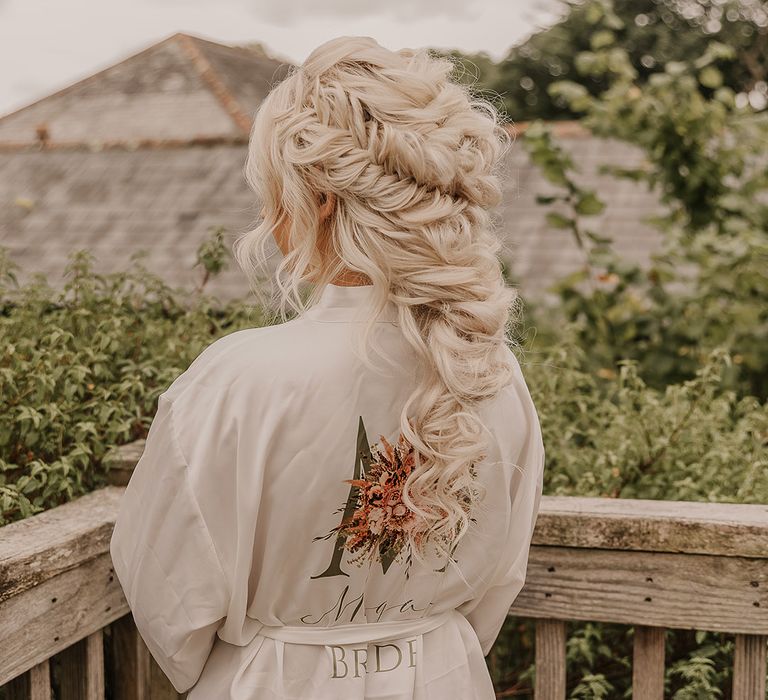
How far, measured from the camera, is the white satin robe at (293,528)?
1.43 m

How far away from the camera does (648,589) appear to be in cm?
191

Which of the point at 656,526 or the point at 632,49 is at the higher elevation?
the point at 656,526

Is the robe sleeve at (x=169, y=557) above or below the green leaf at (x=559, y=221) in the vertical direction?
above

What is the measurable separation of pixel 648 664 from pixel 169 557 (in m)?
1.05

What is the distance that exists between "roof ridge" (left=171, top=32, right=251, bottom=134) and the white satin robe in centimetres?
1525

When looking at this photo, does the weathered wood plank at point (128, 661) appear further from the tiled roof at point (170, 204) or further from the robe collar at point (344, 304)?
the tiled roof at point (170, 204)

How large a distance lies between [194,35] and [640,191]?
1612cm

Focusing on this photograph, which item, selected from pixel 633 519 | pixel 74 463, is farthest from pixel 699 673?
pixel 74 463

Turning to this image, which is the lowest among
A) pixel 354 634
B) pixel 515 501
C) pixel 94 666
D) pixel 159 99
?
pixel 159 99

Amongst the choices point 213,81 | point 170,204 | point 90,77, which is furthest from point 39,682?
point 90,77

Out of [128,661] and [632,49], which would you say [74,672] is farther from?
[632,49]

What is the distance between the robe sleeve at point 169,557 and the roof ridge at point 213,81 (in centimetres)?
1525

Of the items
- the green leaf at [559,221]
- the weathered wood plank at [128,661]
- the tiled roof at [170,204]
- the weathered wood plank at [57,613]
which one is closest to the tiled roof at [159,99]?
the tiled roof at [170,204]

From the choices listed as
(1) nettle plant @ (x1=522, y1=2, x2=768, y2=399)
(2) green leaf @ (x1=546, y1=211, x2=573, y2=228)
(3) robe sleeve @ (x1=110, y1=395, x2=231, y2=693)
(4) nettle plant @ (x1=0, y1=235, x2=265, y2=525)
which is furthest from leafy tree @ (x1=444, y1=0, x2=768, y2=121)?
(3) robe sleeve @ (x1=110, y1=395, x2=231, y2=693)
